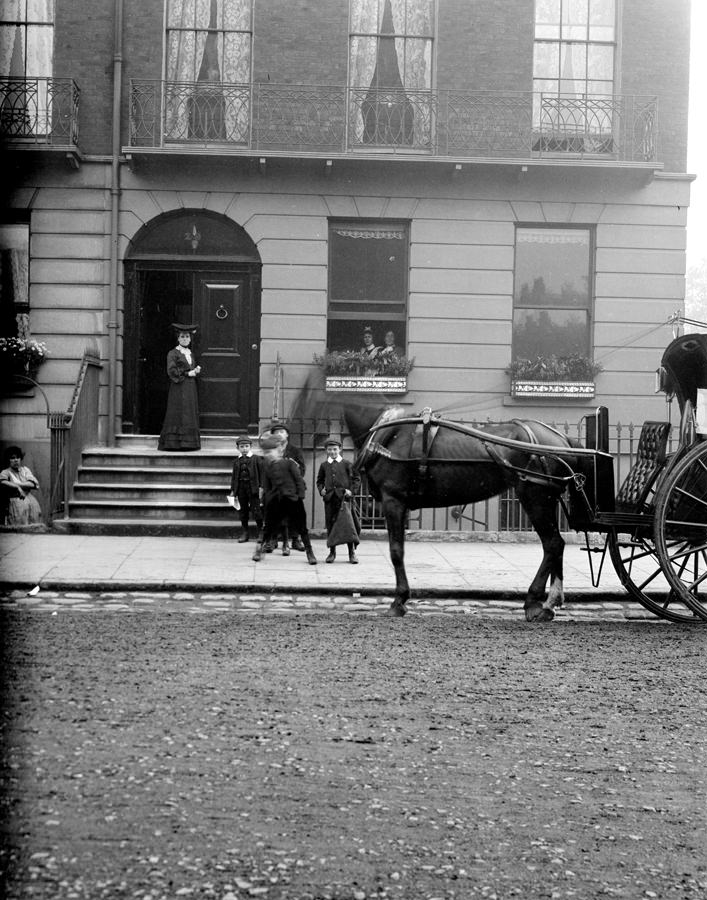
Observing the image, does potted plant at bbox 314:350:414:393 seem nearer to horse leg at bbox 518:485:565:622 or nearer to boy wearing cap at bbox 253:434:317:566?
boy wearing cap at bbox 253:434:317:566

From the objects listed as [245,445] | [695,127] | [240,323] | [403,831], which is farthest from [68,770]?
[695,127]

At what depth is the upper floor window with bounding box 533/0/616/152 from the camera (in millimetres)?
18469

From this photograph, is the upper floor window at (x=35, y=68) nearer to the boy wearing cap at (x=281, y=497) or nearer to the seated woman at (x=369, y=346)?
the seated woman at (x=369, y=346)

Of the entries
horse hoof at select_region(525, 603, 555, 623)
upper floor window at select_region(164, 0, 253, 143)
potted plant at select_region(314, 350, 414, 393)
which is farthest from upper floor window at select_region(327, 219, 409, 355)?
horse hoof at select_region(525, 603, 555, 623)

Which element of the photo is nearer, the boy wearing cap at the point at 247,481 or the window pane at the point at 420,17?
the boy wearing cap at the point at 247,481

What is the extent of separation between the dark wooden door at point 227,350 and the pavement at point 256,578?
431 cm

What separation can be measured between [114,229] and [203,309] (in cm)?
193

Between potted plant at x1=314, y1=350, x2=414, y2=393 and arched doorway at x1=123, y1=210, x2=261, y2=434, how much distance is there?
141 centimetres

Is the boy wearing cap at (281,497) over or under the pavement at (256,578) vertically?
over

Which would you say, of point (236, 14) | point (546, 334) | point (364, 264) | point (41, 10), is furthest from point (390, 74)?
point (41, 10)

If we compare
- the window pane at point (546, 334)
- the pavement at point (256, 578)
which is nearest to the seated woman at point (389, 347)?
the window pane at point (546, 334)

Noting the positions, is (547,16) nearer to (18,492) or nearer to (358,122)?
(358,122)

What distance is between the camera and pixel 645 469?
10023mm

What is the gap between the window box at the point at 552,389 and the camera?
18234mm
